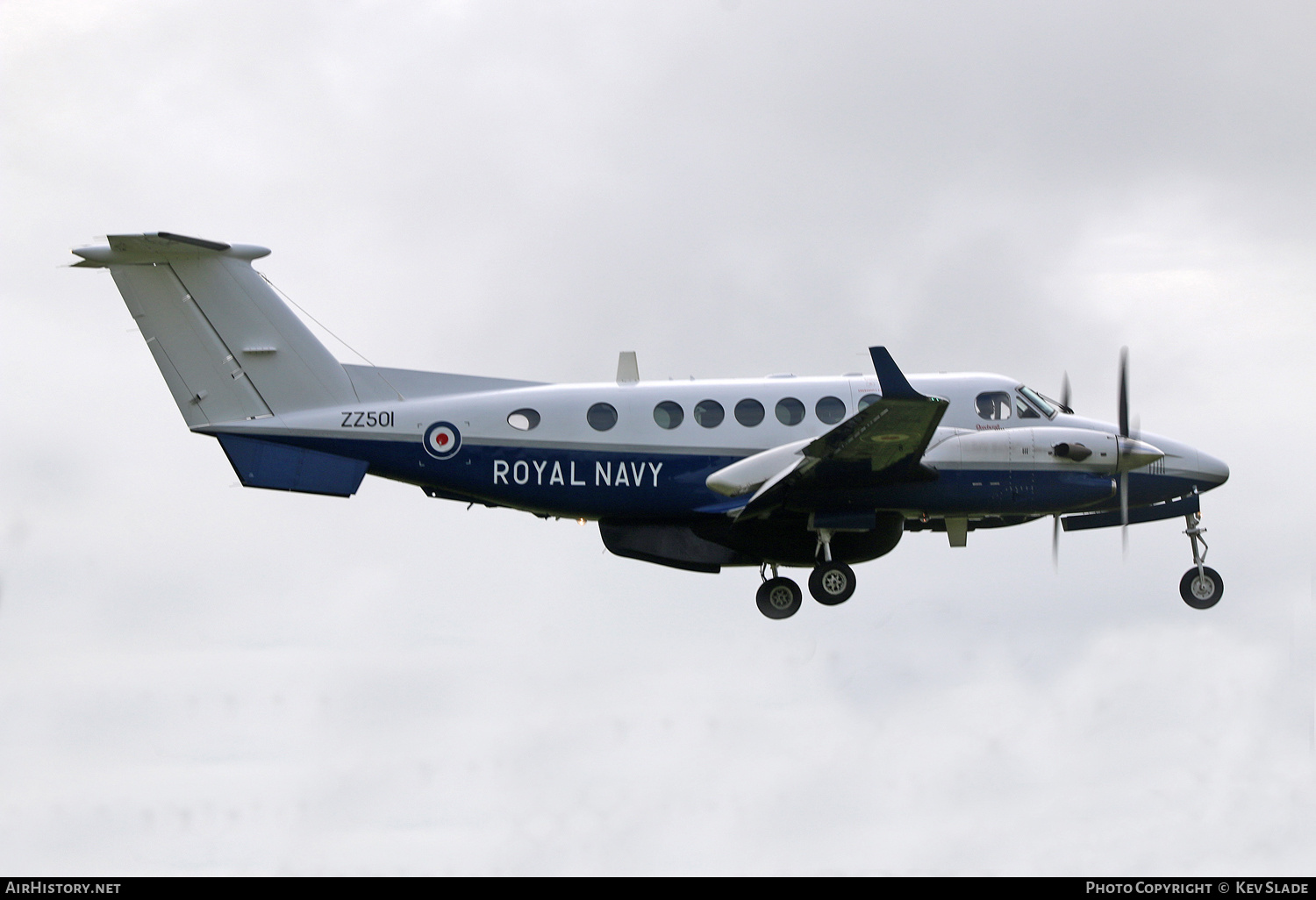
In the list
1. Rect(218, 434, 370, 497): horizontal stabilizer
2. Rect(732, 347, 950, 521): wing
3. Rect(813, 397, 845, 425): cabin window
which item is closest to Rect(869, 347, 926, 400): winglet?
Rect(732, 347, 950, 521): wing

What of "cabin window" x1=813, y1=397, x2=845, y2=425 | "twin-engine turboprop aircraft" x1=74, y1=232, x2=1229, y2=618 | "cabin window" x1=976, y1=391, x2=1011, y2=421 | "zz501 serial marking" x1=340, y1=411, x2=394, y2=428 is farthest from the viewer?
"cabin window" x1=976, y1=391, x2=1011, y2=421

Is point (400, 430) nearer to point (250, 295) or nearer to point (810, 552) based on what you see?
point (250, 295)

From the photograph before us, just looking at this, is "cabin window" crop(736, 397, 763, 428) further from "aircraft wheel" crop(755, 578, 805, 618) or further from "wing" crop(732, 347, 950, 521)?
"aircraft wheel" crop(755, 578, 805, 618)

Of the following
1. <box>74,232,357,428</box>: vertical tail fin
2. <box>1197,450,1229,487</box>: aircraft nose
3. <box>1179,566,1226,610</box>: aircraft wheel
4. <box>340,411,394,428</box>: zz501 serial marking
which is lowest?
<box>1179,566,1226,610</box>: aircraft wheel

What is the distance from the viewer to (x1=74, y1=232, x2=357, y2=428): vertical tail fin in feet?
90.3

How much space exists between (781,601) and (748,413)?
3.38 m

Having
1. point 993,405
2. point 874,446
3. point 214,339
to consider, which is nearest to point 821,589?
point 874,446

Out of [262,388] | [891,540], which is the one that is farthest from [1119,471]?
[262,388]

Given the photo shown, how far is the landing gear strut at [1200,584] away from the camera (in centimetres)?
2912

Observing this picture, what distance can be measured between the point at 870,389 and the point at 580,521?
5393 mm

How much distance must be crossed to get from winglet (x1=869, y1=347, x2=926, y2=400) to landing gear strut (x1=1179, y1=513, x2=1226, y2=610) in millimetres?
7473

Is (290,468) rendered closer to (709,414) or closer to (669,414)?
(669,414)

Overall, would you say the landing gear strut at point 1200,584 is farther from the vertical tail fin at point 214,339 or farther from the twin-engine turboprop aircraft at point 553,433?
the vertical tail fin at point 214,339
